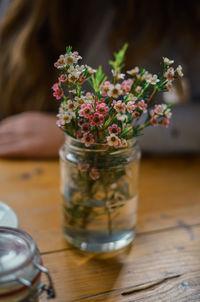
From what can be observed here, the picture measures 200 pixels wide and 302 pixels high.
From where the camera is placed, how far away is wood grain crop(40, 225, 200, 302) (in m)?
0.59

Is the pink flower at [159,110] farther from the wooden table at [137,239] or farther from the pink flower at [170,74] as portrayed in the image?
the wooden table at [137,239]

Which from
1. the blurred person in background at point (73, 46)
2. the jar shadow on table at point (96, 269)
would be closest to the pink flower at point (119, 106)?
the jar shadow on table at point (96, 269)

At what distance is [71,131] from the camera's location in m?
0.61

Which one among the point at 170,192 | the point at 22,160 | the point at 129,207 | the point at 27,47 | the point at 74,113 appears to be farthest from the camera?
the point at 27,47

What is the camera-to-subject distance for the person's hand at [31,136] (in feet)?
3.39

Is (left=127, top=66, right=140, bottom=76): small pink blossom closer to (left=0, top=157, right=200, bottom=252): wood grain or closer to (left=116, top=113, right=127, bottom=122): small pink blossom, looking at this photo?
(left=116, top=113, right=127, bottom=122): small pink blossom

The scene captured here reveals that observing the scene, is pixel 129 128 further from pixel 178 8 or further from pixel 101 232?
pixel 178 8

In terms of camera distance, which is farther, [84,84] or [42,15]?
[42,15]

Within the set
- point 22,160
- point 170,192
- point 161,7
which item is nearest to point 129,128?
point 170,192

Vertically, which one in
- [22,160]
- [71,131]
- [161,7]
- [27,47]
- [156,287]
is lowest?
[156,287]

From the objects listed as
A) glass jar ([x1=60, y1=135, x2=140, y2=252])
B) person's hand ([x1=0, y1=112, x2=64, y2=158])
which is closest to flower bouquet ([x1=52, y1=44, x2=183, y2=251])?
glass jar ([x1=60, y1=135, x2=140, y2=252])

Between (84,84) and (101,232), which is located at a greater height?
(84,84)

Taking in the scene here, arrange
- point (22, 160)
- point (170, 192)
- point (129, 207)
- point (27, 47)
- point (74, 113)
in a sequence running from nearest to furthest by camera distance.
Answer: point (74, 113) < point (129, 207) < point (170, 192) < point (22, 160) < point (27, 47)

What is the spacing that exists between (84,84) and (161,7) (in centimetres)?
60
